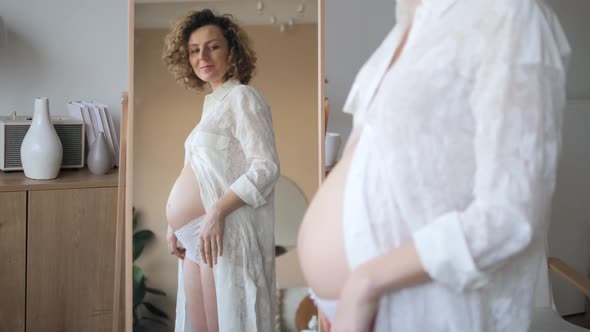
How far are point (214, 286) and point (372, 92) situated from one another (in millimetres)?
953

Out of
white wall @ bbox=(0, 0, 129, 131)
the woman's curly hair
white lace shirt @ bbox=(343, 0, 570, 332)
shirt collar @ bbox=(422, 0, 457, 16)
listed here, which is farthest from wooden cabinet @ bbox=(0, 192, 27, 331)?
shirt collar @ bbox=(422, 0, 457, 16)

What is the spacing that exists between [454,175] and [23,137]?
193 cm

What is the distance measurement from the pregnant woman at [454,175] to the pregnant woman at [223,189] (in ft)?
2.48

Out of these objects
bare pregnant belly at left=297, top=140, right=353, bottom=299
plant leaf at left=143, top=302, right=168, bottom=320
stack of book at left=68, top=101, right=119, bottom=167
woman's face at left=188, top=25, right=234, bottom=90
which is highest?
woman's face at left=188, top=25, right=234, bottom=90

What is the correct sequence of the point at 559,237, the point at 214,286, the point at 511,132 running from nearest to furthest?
the point at 511,132 < the point at 214,286 < the point at 559,237

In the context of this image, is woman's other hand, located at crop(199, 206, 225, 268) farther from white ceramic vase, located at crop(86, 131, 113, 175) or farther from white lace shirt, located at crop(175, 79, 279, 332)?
white ceramic vase, located at crop(86, 131, 113, 175)

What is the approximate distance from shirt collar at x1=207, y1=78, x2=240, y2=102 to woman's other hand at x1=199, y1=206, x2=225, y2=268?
11.4 inches

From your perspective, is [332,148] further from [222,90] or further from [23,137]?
[23,137]

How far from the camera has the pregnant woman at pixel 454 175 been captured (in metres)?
0.92

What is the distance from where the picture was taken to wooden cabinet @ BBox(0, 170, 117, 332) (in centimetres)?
231

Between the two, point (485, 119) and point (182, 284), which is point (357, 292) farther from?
point (182, 284)

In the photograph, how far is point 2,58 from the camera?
2598mm

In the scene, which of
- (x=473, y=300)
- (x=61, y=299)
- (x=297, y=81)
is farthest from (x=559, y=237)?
(x=473, y=300)

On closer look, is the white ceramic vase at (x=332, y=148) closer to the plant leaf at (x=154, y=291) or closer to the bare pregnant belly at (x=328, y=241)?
the plant leaf at (x=154, y=291)
